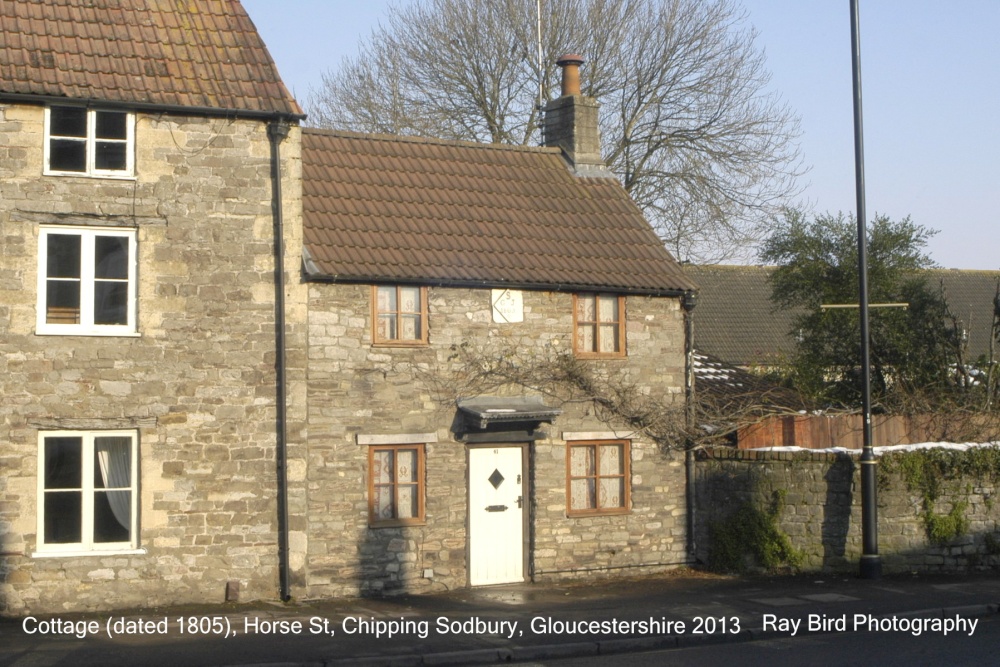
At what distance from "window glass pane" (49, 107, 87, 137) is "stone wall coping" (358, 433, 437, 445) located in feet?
18.6

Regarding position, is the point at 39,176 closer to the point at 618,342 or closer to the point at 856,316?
the point at 618,342

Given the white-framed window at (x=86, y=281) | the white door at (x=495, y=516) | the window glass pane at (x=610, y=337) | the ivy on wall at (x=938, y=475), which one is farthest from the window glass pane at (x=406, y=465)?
the ivy on wall at (x=938, y=475)

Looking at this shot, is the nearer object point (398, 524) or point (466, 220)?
point (398, 524)

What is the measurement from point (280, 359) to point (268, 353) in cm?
19

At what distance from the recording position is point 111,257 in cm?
1569

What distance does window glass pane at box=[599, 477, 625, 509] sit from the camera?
18.7 meters

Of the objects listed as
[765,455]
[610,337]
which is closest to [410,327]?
[610,337]

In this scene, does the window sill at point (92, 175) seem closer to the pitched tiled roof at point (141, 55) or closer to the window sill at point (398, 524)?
the pitched tiled roof at point (141, 55)

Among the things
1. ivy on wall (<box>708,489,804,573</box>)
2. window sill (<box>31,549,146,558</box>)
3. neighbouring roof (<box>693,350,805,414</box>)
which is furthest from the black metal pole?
window sill (<box>31,549,146,558</box>)

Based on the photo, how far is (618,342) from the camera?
18875 mm

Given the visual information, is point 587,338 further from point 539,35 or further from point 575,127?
point 539,35

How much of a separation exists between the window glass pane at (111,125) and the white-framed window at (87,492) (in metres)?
4.00

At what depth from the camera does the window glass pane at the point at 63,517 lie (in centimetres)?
1515

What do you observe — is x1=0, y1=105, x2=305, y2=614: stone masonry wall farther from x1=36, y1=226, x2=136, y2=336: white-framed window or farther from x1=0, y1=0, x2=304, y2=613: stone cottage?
Result: x1=36, y1=226, x2=136, y2=336: white-framed window
